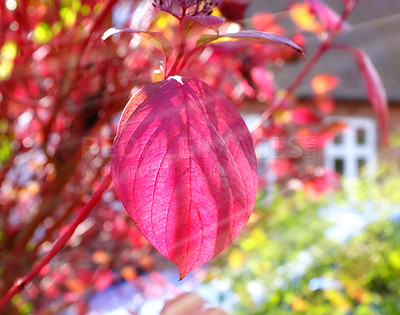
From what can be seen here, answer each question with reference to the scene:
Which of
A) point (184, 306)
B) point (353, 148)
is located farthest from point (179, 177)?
point (353, 148)

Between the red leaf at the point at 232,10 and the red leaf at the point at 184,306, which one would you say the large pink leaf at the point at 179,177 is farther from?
the red leaf at the point at 232,10

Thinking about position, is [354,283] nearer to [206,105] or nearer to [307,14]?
[307,14]

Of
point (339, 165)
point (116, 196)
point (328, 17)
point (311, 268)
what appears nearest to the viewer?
point (328, 17)

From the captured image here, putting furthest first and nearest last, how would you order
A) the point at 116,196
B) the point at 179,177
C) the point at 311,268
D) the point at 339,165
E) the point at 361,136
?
the point at 361,136 → the point at 339,165 → the point at 311,268 → the point at 116,196 → the point at 179,177

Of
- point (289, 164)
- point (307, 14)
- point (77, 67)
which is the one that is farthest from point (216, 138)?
point (289, 164)

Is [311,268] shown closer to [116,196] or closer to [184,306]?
[116,196]

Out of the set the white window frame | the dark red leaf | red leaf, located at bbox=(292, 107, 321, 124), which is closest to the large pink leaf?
the dark red leaf

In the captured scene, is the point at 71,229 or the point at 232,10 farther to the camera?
the point at 232,10
